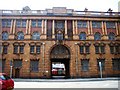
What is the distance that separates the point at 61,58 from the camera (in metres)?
42.2

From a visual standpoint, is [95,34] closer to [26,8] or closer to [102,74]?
[102,74]

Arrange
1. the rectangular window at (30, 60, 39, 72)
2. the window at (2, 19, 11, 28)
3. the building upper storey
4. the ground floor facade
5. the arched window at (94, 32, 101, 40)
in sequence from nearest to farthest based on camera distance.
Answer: the ground floor facade < the rectangular window at (30, 60, 39, 72) < the window at (2, 19, 11, 28) < the building upper storey < the arched window at (94, 32, 101, 40)

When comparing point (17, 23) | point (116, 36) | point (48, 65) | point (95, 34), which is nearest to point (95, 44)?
point (95, 34)

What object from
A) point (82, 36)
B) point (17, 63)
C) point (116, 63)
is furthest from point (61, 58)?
point (116, 63)

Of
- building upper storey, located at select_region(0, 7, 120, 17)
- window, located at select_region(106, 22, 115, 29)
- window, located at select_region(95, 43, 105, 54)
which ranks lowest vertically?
window, located at select_region(95, 43, 105, 54)

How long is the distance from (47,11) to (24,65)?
12632 millimetres

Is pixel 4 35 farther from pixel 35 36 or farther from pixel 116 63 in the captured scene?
pixel 116 63

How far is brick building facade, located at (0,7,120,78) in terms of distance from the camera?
41.2 metres

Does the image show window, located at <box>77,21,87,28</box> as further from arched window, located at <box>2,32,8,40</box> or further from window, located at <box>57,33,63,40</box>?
arched window, located at <box>2,32,8,40</box>

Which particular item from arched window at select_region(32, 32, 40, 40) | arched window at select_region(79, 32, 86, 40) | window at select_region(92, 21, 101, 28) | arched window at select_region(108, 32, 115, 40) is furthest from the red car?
arched window at select_region(108, 32, 115, 40)

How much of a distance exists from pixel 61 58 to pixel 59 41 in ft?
11.9

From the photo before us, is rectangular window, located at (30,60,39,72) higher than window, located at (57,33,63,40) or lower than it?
lower

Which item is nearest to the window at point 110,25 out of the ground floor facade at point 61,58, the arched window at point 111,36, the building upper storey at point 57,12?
the arched window at point 111,36

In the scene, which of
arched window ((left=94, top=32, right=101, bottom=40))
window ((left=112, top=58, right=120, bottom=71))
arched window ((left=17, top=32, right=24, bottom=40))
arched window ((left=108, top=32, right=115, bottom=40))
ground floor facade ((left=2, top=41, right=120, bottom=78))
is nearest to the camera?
ground floor facade ((left=2, top=41, right=120, bottom=78))
